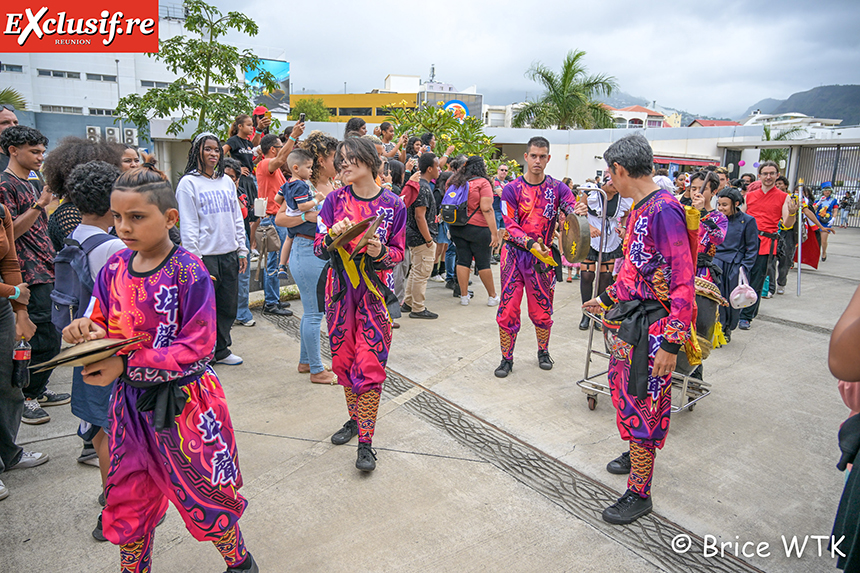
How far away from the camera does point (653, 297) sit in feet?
9.67

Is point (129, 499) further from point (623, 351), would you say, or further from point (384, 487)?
point (623, 351)

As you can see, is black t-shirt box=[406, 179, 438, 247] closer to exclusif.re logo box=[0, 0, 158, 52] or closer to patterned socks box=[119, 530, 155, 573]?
patterned socks box=[119, 530, 155, 573]

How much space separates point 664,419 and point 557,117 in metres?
23.6

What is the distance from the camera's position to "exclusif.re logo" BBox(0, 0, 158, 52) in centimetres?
1043

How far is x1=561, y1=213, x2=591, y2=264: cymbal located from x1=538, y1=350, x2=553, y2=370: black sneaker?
999 mm

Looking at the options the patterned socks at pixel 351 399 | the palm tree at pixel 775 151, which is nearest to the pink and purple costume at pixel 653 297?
the patterned socks at pixel 351 399

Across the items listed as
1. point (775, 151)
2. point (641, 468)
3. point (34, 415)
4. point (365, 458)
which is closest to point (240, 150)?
point (34, 415)

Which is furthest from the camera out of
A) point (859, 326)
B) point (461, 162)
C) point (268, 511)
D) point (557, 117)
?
point (557, 117)

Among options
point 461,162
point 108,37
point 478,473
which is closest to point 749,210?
point 461,162

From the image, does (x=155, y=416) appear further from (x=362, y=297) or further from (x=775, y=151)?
(x=775, y=151)

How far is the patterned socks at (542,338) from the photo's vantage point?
5.12 metres

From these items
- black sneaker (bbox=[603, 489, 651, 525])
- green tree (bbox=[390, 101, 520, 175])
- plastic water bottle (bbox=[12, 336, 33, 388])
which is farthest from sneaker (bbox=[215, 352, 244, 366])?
green tree (bbox=[390, 101, 520, 175])

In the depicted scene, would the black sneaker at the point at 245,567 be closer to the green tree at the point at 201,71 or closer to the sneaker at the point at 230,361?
the sneaker at the point at 230,361

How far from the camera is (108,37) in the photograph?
11188 mm
